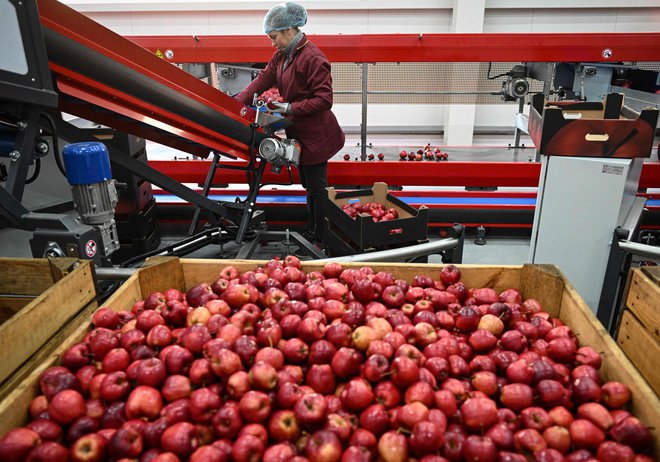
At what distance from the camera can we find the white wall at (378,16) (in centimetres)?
891

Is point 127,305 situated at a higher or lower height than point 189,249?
higher

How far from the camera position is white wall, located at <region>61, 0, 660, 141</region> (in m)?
8.91

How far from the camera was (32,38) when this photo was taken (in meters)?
1.87

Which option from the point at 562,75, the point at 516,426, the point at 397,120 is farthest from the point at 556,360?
the point at 397,120

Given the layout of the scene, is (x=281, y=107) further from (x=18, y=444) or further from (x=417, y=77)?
(x=417, y=77)

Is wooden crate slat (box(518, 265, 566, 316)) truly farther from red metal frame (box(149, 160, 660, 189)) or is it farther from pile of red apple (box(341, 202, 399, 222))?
red metal frame (box(149, 160, 660, 189))

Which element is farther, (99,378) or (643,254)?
(643,254)

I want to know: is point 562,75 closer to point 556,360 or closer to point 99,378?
point 556,360

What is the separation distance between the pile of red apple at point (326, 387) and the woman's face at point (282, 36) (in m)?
2.59

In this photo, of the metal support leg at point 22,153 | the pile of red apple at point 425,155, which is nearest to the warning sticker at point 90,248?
the metal support leg at point 22,153

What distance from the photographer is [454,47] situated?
13.8 ft

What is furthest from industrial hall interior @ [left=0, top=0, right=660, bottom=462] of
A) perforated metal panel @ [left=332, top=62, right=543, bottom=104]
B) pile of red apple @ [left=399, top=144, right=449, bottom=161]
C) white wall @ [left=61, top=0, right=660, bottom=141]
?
white wall @ [left=61, top=0, right=660, bottom=141]

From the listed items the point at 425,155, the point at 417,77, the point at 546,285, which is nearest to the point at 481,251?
the point at 425,155

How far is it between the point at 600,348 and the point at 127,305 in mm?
1658
